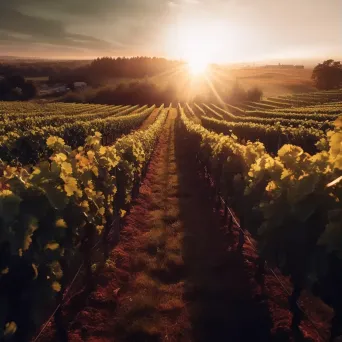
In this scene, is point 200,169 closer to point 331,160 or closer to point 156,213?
point 156,213

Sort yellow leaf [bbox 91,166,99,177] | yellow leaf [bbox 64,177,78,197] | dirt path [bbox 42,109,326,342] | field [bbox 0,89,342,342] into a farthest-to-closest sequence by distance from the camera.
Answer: yellow leaf [bbox 91,166,99,177] < dirt path [bbox 42,109,326,342] < yellow leaf [bbox 64,177,78,197] < field [bbox 0,89,342,342]

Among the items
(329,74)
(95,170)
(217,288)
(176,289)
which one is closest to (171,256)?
(176,289)

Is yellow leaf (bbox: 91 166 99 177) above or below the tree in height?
below

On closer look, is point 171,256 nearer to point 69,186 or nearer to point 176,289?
point 176,289

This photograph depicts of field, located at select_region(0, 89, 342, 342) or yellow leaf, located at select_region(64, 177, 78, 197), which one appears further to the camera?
yellow leaf, located at select_region(64, 177, 78, 197)

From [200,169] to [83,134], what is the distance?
12.3 metres

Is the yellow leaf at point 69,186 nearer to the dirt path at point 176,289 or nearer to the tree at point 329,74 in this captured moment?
the dirt path at point 176,289

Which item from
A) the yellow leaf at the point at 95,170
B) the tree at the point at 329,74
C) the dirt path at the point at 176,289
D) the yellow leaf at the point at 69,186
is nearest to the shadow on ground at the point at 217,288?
the dirt path at the point at 176,289

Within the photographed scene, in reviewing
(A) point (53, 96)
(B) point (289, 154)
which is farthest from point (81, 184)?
(A) point (53, 96)

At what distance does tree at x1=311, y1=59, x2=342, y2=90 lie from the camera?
319 feet

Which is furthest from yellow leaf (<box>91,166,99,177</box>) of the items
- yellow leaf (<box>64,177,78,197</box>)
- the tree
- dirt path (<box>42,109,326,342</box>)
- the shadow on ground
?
the tree

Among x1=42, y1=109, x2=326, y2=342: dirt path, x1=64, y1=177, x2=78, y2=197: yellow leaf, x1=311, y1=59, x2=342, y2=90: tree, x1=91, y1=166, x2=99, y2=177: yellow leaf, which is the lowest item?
x1=42, y1=109, x2=326, y2=342: dirt path

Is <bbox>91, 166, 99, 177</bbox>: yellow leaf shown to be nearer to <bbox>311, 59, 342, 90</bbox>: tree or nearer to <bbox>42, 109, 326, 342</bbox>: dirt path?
<bbox>42, 109, 326, 342</bbox>: dirt path

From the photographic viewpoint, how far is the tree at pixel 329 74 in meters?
97.3
